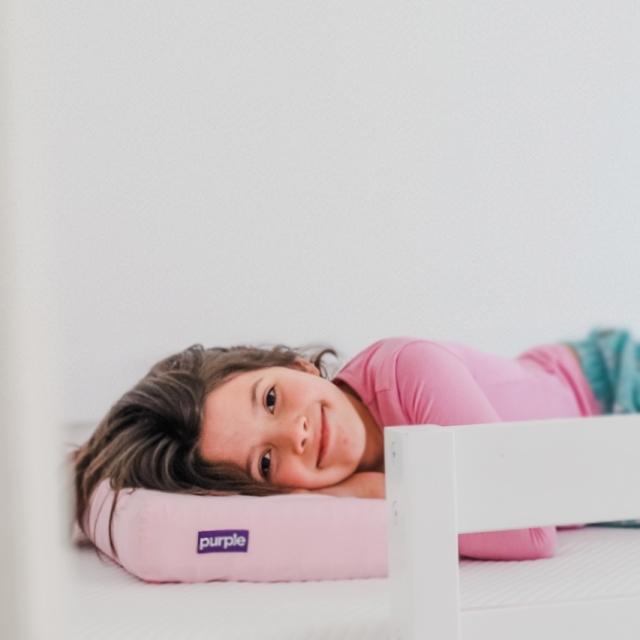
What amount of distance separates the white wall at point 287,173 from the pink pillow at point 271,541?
0.18m

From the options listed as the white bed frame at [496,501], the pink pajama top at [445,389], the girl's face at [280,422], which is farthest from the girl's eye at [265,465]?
the white bed frame at [496,501]

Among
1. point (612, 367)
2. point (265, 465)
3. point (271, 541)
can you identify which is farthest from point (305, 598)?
point (612, 367)

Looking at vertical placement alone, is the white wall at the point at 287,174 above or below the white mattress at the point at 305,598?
above

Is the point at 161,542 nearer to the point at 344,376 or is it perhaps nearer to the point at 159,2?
the point at 344,376

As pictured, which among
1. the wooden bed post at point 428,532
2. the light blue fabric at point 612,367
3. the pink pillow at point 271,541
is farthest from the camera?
the light blue fabric at point 612,367

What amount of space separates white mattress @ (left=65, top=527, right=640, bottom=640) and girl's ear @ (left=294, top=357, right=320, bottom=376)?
0.68 feet

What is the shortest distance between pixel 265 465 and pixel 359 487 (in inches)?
3.8

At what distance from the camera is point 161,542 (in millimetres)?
1038

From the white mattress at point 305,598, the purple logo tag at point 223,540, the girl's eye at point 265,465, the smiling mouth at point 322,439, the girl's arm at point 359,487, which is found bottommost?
the white mattress at point 305,598

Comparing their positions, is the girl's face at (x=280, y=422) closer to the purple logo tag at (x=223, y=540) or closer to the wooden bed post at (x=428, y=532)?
the purple logo tag at (x=223, y=540)

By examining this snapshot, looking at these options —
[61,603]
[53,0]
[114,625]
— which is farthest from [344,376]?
[61,603]

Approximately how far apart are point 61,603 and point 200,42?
2.64 feet

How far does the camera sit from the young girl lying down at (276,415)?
1100 mm

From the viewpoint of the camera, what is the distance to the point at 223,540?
1.04 m
